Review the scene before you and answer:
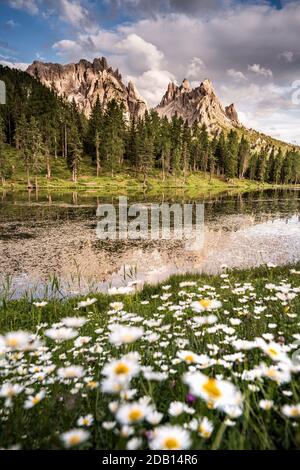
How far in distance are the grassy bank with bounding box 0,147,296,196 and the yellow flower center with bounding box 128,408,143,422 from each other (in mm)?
64497

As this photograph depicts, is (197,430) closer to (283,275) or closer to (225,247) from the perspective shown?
(283,275)

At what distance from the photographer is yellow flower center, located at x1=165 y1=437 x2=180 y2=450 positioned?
150 centimetres

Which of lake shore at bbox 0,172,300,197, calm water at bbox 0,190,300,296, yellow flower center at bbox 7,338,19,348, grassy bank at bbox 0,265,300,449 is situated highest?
lake shore at bbox 0,172,300,197

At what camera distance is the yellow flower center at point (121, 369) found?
5.67 ft

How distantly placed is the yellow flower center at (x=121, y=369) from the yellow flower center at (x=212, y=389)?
44cm

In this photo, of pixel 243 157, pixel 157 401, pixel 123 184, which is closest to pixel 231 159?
pixel 243 157

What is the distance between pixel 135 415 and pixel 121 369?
0.82 ft

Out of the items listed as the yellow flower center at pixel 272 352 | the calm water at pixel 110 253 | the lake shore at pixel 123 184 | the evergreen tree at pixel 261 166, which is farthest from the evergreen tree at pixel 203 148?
the yellow flower center at pixel 272 352

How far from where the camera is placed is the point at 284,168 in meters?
132

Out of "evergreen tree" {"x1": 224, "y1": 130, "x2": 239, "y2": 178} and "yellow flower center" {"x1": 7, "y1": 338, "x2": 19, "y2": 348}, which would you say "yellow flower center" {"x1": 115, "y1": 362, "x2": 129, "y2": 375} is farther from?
"evergreen tree" {"x1": 224, "y1": 130, "x2": 239, "y2": 178}

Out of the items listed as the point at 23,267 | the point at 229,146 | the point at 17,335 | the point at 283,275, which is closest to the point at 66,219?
the point at 23,267

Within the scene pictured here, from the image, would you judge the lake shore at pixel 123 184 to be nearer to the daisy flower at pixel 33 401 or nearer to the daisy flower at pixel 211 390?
the daisy flower at pixel 33 401

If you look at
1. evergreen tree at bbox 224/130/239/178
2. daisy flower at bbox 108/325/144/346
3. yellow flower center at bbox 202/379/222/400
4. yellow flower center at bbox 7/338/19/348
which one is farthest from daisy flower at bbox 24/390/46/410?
evergreen tree at bbox 224/130/239/178
